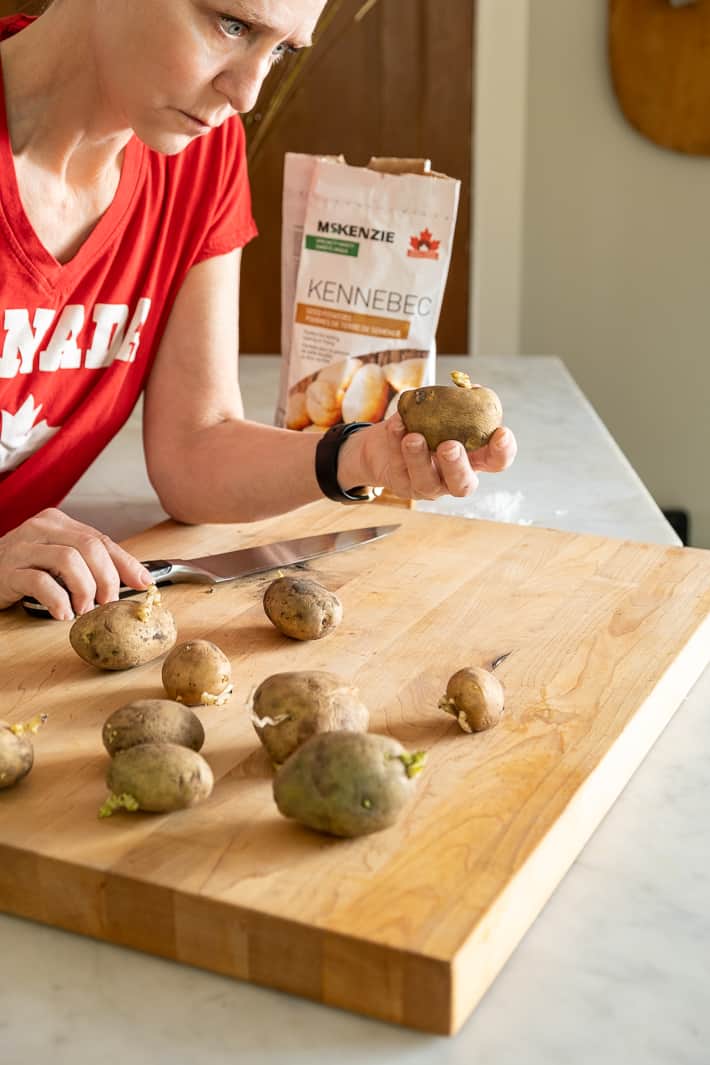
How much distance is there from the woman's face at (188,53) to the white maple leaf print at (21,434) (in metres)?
0.42

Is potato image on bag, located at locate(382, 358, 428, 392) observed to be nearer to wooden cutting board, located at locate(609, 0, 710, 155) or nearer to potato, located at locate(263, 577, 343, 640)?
potato, located at locate(263, 577, 343, 640)

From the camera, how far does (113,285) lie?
159 cm

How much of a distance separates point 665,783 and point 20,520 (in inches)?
38.5

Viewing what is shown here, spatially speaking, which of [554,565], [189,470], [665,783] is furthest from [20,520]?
[665,783]

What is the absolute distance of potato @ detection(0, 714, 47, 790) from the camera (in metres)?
0.92

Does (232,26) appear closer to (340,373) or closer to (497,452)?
(497,452)

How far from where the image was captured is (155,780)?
2.91 ft

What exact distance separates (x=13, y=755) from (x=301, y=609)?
0.36m

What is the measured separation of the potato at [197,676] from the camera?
42.5 inches

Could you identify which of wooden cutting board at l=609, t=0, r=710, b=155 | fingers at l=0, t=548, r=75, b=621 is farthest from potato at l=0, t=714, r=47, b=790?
wooden cutting board at l=609, t=0, r=710, b=155

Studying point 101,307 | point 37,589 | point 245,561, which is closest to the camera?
point 37,589

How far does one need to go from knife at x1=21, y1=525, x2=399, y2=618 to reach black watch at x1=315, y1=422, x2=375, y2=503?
0.06m

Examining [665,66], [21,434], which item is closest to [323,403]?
[21,434]

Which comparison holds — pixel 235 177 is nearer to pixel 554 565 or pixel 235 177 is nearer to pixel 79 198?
pixel 79 198
